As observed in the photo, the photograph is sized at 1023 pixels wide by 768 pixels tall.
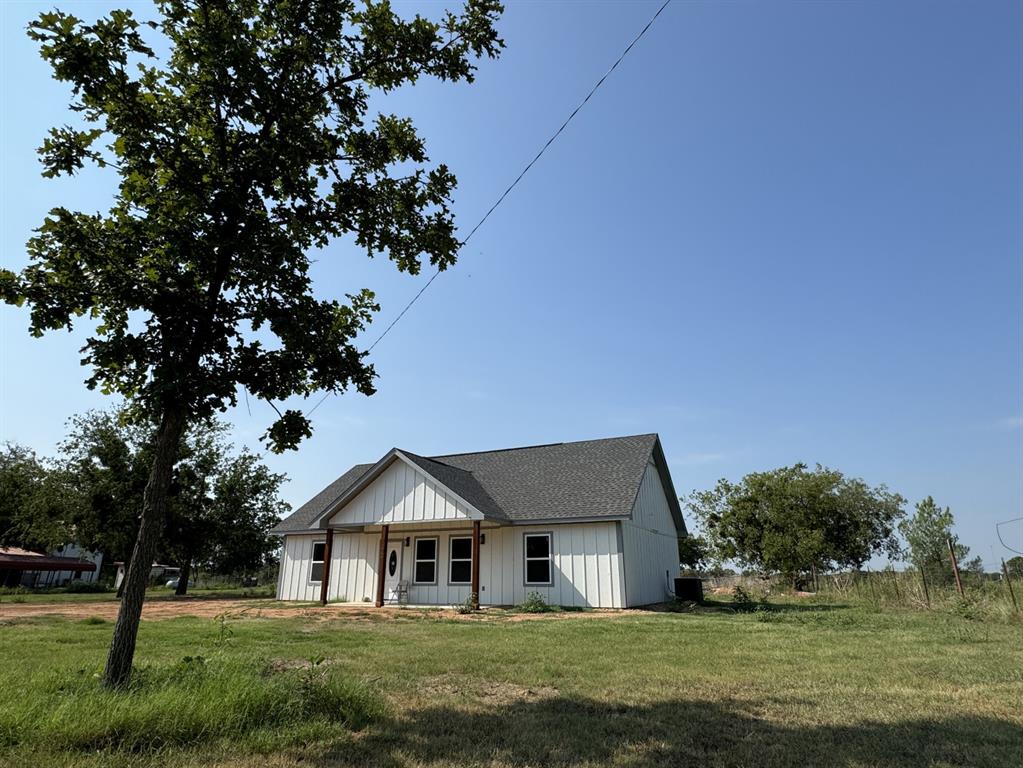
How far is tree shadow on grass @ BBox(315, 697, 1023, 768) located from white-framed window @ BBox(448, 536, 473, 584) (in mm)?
14367

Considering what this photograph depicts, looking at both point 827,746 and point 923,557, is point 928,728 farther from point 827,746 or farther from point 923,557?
point 923,557

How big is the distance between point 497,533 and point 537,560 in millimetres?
1622

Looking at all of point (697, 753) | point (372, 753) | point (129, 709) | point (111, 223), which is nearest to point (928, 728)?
point (697, 753)

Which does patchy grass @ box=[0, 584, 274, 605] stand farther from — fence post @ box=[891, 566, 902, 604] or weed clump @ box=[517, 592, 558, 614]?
fence post @ box=[891, 566, 902, 604]

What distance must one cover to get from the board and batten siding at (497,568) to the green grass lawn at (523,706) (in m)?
8.17

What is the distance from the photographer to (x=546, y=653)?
802cm

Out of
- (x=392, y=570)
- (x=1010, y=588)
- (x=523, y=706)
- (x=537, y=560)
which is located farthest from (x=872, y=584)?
(x=523, y=706)

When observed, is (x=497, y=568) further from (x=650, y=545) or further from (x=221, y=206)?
(x=221, y=206)

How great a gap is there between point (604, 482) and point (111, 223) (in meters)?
15.9

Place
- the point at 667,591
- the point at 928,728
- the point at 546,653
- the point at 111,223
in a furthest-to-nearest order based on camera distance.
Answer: the point at 667,591, the point at 546,653, the point at 111,223, the point at 928,728

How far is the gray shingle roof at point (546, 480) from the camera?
1753cm

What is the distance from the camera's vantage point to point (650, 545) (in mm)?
19984

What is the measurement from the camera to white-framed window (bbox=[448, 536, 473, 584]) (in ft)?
61.6

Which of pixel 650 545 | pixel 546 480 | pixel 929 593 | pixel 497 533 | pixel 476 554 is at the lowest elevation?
pixel 929 593
